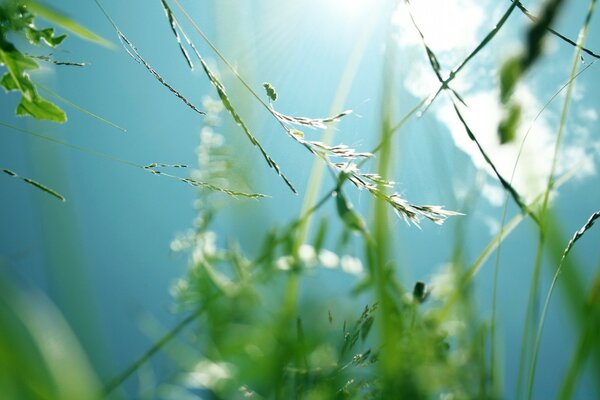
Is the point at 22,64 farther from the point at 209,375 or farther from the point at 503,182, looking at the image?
the point at 503,182

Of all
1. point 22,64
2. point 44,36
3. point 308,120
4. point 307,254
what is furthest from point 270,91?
point 44,36

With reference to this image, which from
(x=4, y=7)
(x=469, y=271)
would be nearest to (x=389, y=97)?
(x=469, y=271)

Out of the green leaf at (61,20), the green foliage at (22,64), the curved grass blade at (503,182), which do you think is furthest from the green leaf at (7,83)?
the curved grass blade at (503,182)

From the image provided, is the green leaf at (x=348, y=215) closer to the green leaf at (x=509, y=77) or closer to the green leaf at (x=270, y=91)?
the green leaf at (x=509, y=77)

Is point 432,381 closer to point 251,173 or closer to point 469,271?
point 469,271

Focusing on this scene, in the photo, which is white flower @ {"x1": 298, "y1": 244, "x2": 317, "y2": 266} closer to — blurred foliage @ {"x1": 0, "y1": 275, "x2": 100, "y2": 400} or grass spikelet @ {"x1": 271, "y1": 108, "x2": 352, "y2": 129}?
grass spikelet @ {"x1": 271, "y1": 108, "x2": 352, "y2": 129}
